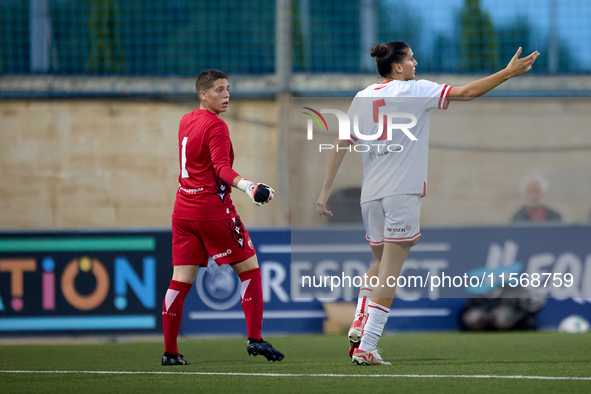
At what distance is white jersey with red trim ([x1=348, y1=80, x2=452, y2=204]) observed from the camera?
4.23 m

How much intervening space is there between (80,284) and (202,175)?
3354mm

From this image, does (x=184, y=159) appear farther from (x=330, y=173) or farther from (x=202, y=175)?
(x=330, y=173)

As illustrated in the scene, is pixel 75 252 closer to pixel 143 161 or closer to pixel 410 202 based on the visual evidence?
pixel 143 161

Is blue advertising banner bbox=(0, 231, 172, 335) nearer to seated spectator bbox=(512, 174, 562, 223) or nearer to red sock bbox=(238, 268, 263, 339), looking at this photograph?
red sock bbox=(238, 268, 263, 339)

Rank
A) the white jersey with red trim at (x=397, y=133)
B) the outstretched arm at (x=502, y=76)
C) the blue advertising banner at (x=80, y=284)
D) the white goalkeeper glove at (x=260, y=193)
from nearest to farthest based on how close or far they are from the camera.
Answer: the outstretched arm at (x=502, y=76) < the white goalkeeper glove at (x=260, y=193) < the white jersey with red trim at (x=397, y=133) < the blue advertising banner at (x=80, y=284)

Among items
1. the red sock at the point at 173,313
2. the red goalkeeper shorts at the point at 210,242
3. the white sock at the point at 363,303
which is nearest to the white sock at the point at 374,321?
the white sock at the point at 363,303

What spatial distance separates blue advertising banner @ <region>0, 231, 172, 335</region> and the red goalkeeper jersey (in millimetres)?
2956

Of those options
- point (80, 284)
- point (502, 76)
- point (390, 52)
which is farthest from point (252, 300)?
point (80, 284)

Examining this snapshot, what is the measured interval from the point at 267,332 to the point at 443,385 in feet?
13.3

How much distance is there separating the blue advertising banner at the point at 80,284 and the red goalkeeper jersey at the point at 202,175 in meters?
2.96

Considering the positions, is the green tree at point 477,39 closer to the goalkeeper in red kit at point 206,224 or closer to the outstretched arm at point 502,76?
the goalkeeper in red kit at point 206,224

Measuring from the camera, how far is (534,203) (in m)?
8.68

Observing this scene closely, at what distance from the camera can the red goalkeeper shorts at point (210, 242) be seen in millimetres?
4637

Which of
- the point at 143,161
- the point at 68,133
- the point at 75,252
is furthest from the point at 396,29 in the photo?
the point at 75,252
